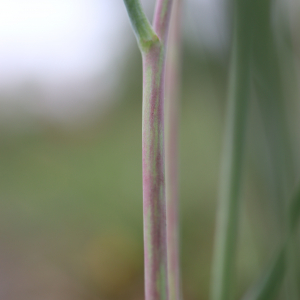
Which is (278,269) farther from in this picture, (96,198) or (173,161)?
(96,198)

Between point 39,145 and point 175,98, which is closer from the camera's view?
point 175,98

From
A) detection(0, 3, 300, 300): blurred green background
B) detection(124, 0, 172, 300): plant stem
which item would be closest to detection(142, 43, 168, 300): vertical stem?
detection(124, 0, 172, 300): plant stem

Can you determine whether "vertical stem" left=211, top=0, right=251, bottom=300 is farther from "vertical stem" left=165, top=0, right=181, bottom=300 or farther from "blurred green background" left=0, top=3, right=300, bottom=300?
"blurred green background" left=0, top=3, right=300, bottom=300

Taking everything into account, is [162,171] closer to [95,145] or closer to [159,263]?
[159,263]

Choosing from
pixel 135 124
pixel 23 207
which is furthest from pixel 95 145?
pixel 23 207

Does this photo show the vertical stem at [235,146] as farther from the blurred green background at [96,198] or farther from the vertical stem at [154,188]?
the blurred green background at [96,198]

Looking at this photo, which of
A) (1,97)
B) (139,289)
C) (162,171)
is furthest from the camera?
(1,97)
